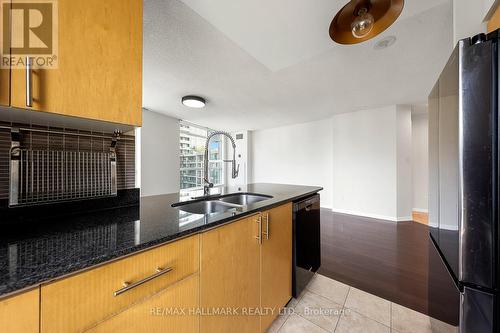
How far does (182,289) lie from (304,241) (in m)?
1.20

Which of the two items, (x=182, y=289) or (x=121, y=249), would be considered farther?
(x=182, y=289)

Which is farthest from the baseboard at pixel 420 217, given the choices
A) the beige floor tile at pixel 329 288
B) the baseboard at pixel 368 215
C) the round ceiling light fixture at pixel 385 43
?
the round ceiling light fixture at pixel 385 43

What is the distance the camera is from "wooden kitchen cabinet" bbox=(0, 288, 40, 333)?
0.40 metres

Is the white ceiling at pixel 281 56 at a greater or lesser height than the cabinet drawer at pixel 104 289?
greater

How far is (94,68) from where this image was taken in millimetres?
743

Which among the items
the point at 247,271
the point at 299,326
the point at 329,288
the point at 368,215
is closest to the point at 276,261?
the point at 247,271

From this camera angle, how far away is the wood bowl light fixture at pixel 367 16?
90cm

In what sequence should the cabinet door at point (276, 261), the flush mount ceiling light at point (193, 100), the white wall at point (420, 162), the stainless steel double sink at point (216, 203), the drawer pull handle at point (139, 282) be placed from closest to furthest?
the drawer pull handle at point (139, 282), the cabinet door at point (276, 261), the stainless steel double sink at point (216, 203), the flush mount ceiling light at point (193, 100), the white wall at point (420, 162)

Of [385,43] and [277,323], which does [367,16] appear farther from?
[277,323]

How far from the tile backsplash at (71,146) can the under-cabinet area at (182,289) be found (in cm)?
72

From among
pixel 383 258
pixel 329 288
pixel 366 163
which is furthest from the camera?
pixel 366 163

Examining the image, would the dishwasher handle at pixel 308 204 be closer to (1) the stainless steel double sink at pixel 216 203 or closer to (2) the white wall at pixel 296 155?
(1) the stainless steel double sink at pixel 216 203

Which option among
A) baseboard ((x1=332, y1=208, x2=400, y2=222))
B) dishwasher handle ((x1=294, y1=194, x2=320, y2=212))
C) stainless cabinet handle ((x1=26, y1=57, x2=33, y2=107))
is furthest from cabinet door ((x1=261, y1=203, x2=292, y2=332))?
baseboard ((x1=332, y1=208, x2=400, y2=222))

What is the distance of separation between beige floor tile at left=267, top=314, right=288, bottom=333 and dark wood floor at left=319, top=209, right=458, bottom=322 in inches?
32.3
